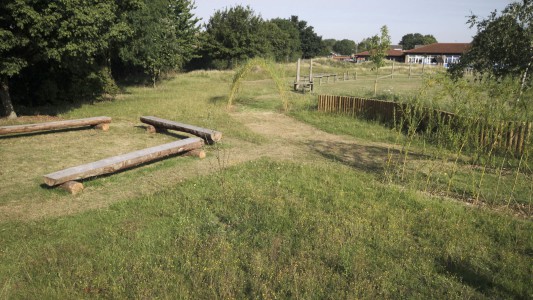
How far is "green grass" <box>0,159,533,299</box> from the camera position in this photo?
307 centimetres

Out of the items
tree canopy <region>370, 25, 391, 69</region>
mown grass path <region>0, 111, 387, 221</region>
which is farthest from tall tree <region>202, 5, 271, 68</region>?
mown grass path <region>0, 111, 387, 221</region>

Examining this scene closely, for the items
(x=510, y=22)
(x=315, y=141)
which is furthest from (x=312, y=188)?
(x=510, y=22)

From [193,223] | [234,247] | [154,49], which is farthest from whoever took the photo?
[154,49]

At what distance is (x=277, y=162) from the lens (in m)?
7.10

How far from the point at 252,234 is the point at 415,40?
135m

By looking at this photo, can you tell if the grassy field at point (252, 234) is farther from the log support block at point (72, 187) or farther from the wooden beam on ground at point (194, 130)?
the wooden beam on ground at point (194, 130)

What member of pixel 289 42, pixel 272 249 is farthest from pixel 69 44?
pixel 289 42

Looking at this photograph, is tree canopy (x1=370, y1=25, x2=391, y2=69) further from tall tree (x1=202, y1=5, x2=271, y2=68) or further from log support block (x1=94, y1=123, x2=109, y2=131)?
tall tree (x1=202, y1=5, x2=271, y2=68)

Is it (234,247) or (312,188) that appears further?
(312,188)

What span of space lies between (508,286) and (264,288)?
2.28m

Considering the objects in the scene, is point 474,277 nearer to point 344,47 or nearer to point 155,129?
point 155,129

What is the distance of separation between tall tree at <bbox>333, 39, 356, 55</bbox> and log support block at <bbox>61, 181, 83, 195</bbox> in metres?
135

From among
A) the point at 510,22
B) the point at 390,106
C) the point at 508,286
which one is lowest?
the point at 508,286

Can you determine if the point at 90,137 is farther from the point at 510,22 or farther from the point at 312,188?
the point at 510,22
